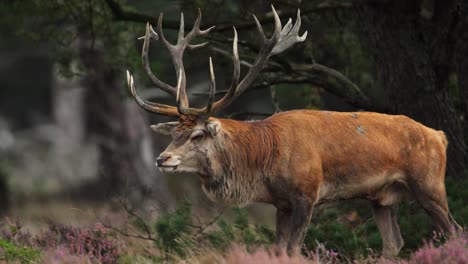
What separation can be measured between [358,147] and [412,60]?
74.7 inches

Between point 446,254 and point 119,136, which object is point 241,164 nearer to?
point 446,254

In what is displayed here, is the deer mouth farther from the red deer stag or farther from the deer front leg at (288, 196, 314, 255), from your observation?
the deer front leg at (288, 196, 314, 255)

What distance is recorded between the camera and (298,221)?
790 cm

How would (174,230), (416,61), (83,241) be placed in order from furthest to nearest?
(416,61), (174,230), (83,241)

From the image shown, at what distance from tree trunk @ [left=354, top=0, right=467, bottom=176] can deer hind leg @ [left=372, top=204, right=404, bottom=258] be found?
1248 mm

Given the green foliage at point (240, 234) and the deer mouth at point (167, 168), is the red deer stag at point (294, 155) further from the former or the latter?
the green foliage at point (240, 234)

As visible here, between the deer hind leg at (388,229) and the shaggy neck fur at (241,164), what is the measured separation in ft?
4.45

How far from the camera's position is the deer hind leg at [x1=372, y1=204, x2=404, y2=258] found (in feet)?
Result: 28.9

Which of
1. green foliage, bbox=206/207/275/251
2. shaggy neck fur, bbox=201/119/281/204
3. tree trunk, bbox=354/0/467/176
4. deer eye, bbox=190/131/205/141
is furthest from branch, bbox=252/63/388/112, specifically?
deer eye, bbox=190/131/205/141

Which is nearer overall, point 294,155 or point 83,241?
point 294,155

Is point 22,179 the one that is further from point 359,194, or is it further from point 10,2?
point 359,194

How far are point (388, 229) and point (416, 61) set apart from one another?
1.86 metres

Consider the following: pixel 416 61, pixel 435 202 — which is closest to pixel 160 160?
pixel 435 202

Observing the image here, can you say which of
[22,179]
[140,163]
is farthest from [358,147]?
[22,179]
